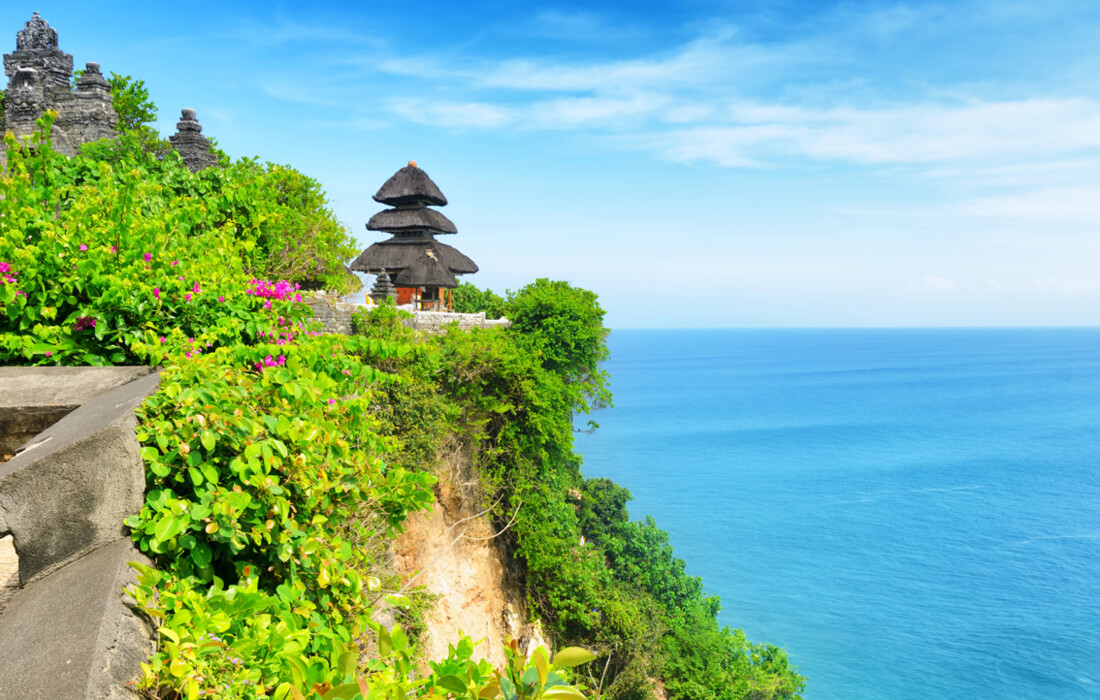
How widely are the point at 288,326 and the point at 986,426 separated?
10442 centimetres

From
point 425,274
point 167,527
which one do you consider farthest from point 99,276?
point 425,274

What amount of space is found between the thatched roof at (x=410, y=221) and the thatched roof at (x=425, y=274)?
4.13 feet

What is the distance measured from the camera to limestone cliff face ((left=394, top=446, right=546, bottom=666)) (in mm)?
13719

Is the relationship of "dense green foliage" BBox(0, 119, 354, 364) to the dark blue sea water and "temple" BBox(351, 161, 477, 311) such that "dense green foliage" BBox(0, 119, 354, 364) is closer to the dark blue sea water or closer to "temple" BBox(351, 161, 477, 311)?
"temple" BBox(351, 161, 477, 311)

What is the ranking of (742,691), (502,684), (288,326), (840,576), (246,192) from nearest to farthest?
(502,684)
(288,326)
(246,192)
(742,691)
(840,576)

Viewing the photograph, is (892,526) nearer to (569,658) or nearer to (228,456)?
(228,456)

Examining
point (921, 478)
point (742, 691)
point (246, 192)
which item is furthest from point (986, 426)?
point (246, 192)

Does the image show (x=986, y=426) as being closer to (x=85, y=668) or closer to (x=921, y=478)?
(x=921, y=478)

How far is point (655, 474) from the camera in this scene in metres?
67.2

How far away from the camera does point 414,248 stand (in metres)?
24.3

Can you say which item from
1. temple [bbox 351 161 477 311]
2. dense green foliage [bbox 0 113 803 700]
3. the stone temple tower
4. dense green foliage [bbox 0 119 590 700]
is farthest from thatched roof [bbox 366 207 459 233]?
dense green foliage [bbox 0 119 590 700]

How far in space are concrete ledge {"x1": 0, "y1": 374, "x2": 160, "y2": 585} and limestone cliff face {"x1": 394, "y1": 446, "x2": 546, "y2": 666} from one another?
37.1 ft

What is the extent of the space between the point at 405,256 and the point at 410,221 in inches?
57.0

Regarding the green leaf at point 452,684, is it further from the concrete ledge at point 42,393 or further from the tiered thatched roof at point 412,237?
the tiered thatched roof at point 412,237
